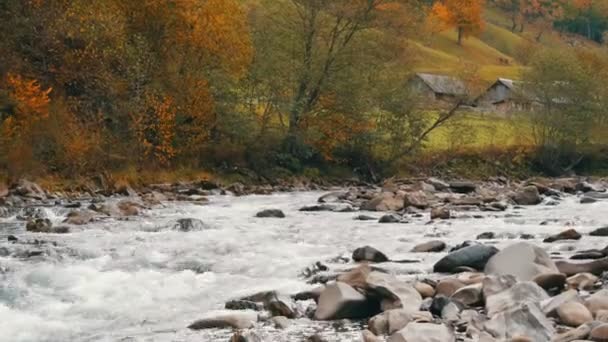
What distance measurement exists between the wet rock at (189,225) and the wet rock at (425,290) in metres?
11.9

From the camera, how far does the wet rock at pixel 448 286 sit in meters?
13.8

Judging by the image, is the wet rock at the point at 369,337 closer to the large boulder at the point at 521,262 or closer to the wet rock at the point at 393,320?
the wet rock at the point at 393,320

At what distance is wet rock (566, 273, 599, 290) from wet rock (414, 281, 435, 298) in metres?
2.54

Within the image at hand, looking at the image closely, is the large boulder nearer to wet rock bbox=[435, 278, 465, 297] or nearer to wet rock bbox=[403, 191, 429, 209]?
wet rock bbox=[435, 278, 465, 297]

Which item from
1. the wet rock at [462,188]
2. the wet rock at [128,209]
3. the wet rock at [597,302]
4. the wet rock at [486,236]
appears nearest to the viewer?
the wet rock at [597,302]

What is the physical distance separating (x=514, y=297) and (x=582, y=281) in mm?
2423

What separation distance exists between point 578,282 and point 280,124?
34555 millimetres

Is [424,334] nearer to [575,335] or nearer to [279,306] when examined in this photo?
[575,335]

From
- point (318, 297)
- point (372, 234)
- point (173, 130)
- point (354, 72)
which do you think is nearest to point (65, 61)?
point (173, 130)

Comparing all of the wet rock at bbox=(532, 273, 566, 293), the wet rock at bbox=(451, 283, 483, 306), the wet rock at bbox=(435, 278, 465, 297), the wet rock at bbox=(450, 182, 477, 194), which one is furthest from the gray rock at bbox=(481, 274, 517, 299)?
the wet rock at bbox=(450, 182, 477, 194)

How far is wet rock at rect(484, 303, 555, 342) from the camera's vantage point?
1085cm

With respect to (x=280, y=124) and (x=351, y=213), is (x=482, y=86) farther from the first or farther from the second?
(x=351, y=213)

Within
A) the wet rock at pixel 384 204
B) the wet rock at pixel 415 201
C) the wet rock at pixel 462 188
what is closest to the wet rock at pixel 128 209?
the wet rock at pixel 384 204

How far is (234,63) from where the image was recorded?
44.7 meters
